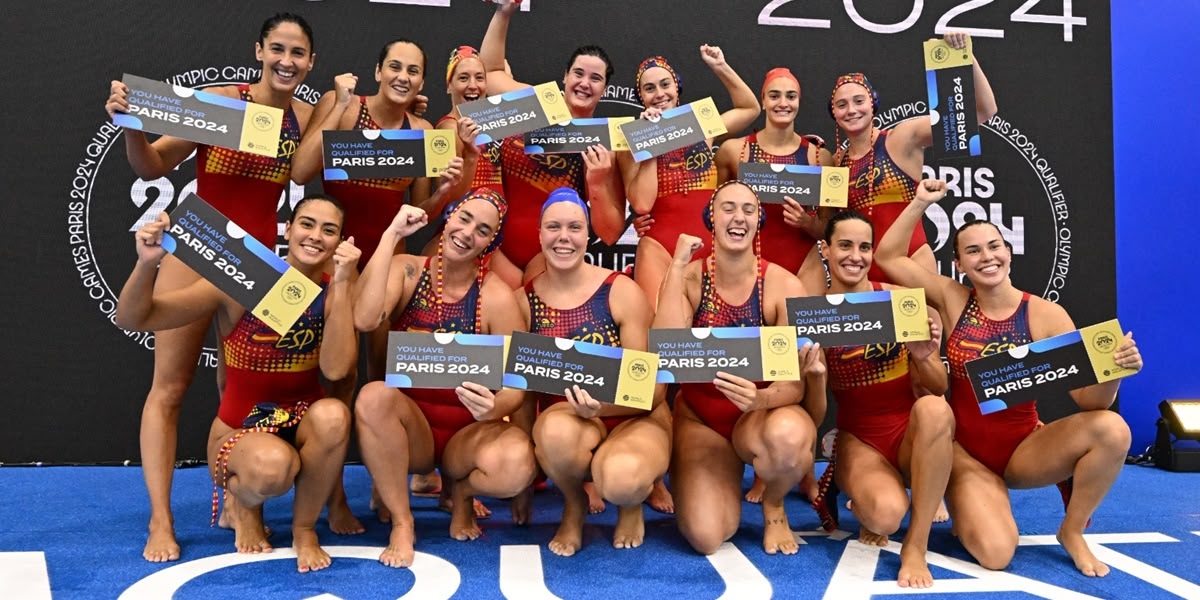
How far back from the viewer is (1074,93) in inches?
232

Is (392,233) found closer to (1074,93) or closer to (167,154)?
(167,154)

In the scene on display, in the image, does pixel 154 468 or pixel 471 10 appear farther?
pixel 471 10

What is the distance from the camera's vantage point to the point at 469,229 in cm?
349

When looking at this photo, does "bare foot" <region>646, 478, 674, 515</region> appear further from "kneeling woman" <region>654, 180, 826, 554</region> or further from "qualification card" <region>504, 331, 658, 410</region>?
Result: "qualification card" <region>504, 331, 658, 410</region>

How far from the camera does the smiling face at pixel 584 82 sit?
4.27 meters

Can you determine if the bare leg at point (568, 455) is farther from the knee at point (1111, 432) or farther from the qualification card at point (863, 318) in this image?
the knee at point (1111, 432)

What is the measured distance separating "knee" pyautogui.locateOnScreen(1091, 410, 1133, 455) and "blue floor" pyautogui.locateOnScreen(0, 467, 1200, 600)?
0.47 meters

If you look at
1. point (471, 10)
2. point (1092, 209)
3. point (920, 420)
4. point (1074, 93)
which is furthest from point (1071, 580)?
point (471, 10)

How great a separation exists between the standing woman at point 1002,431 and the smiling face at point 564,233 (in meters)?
1.40

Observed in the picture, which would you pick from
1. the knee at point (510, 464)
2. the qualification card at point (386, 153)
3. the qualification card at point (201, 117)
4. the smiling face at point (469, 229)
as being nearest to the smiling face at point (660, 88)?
the qualification card at point (386, 153)

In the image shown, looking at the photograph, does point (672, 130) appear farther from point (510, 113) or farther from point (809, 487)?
point (809, 487)

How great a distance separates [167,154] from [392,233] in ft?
3.98

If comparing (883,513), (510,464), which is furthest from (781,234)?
(510,464)

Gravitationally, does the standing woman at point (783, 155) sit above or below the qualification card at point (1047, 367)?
above
